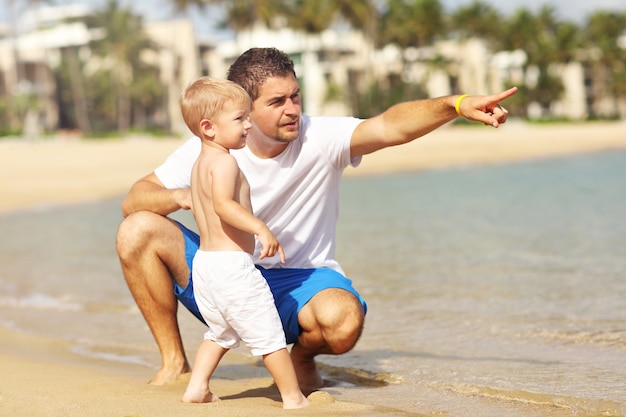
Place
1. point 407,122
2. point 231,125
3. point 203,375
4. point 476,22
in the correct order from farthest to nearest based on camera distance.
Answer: point 476,22 < point 407,122 < point 203,375 < point 231,125

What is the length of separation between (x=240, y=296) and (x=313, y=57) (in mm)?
64539

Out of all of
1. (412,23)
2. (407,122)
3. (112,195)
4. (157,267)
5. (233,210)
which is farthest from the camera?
(412,23)

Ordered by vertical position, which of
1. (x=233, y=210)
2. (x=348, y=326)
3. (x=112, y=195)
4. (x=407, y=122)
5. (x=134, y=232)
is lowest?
(x=112, y=195)

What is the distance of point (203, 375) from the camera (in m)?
3.26

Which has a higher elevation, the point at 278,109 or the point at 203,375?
the point at 278,109

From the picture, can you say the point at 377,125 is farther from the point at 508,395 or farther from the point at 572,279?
the point at 572,279

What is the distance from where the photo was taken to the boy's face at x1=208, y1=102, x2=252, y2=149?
3.10 metres

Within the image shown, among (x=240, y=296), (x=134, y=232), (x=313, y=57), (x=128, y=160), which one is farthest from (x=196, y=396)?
(x=313, y=57)

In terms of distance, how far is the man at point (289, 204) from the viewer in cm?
340

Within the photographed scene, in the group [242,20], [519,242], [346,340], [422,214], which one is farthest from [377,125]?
[242,20]

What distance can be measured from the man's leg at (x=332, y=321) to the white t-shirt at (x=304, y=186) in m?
0.27

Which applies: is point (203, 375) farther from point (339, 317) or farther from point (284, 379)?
point (339, 317)

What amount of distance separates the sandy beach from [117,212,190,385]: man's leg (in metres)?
0.14

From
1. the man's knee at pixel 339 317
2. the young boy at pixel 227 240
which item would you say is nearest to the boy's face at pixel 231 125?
the young boy at pixel 227 240
